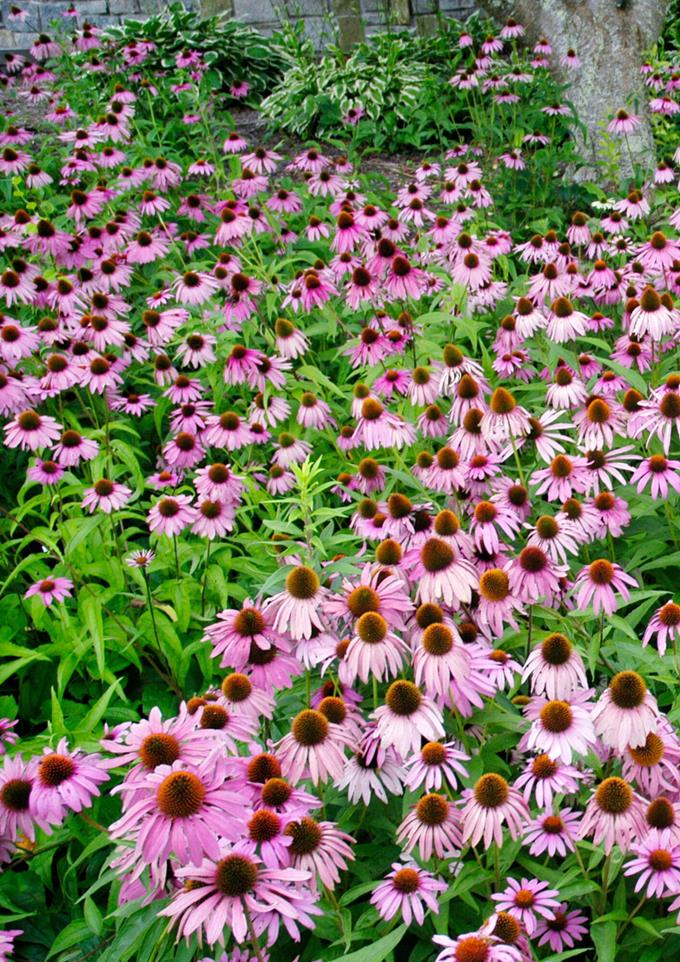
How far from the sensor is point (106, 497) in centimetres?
295

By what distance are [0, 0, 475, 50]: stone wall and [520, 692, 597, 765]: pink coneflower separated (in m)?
9.04

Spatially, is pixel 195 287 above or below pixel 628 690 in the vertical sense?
above

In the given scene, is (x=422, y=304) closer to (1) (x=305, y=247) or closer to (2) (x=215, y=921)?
(1) (x=305, y=247)

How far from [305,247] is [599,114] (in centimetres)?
249

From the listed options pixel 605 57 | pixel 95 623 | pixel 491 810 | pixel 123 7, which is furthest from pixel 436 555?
pixel 123 7

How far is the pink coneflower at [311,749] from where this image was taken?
1642 millimetres

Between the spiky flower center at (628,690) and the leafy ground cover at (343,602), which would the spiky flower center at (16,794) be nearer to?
the leafy ground cover at (343,602)

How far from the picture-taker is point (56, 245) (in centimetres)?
415

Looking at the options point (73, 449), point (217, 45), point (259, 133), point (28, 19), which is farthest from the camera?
point (28, 19)

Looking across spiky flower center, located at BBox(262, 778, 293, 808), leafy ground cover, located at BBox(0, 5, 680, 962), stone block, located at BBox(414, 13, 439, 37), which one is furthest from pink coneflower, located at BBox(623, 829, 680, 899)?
stone block, located at BBox(414, 13, 439, 37)

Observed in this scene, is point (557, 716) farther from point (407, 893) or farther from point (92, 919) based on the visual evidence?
point (92, 919)

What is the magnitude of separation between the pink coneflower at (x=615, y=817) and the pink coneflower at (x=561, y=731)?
8 cm

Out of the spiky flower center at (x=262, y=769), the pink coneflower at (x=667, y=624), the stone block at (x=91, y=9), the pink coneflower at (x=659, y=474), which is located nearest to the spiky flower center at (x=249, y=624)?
the spiky flower center at (x=262, y=769)

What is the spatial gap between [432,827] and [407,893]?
0.12m
